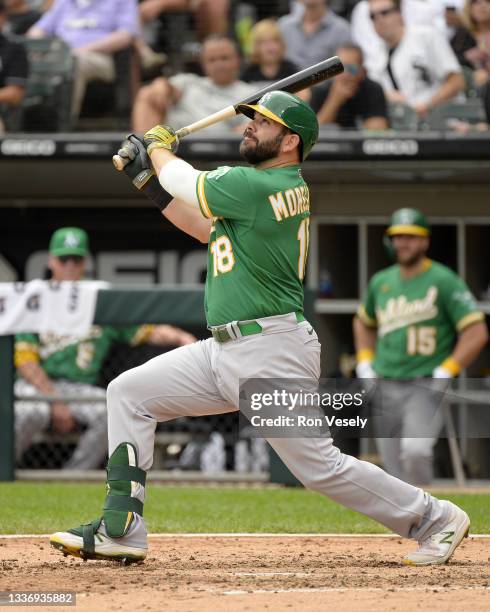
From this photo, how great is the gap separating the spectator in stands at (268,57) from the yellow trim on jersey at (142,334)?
115 inches

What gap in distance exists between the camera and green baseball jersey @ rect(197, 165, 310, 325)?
433cm

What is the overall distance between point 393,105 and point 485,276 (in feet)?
6.22

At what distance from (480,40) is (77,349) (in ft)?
15.0

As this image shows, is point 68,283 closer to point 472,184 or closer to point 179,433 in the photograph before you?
point 179,433

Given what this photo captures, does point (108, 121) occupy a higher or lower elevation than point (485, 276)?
higher

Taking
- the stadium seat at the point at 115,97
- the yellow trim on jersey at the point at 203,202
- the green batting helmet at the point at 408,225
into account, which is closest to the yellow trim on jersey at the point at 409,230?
the green batting helmet at the point at 408,225

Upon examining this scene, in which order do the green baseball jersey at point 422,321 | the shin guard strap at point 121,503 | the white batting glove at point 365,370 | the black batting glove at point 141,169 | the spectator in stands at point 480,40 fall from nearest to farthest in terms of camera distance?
the shin guard strap at point 121,503 < the black batting glove at point 141,169 < the green baseball jersey at point 422,321 < the white batting glove at point 365,370 < the spectator in stands at point 480,40

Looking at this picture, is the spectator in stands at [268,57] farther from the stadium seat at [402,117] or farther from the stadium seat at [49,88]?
the stadium seat at [49,88]

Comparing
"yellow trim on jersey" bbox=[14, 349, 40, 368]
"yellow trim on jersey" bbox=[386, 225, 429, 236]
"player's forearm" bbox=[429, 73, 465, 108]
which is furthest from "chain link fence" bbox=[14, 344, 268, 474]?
"player's forearm" bbox=[429, 73, 465, 108]

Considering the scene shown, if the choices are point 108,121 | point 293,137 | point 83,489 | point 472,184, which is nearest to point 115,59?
point 108,121

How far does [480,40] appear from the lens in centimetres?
1052

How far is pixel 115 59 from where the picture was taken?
11.0 metres

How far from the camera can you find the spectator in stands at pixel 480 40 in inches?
408

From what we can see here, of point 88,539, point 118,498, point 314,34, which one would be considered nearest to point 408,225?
point 314,34
